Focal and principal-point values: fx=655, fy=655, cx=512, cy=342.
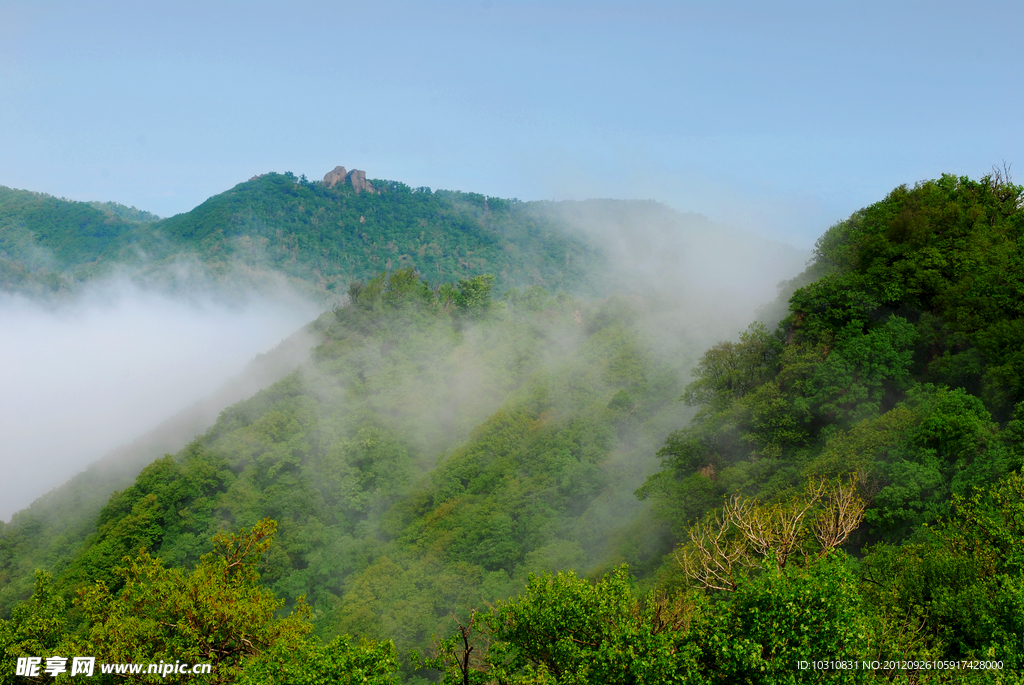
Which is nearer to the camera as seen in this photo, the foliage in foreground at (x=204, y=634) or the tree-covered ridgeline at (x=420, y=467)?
the foliage in foreground at (x=204, y=634)

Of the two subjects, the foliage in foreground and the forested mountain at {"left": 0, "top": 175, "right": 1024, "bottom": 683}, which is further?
the forested mountain at {"left": 0, "top": 175, "right": 1024, "bottom": 683}

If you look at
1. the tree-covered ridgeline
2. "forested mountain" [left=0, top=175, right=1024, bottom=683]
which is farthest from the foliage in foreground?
the tree-covered ridgeline

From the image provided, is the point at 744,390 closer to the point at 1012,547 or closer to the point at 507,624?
the point at 1012,547

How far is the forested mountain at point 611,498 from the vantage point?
22.7 metres

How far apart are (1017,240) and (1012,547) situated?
3548 cm

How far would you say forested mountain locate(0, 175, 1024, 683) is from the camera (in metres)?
22.7

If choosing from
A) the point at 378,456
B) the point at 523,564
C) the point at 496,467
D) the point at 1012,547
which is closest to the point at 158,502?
the point at 378,456

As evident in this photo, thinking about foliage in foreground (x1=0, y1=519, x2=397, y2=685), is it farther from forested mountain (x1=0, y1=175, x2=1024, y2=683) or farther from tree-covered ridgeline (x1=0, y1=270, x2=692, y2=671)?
tree-covered ridgeline (x1=0, y1=270, x2=692, y2=671)

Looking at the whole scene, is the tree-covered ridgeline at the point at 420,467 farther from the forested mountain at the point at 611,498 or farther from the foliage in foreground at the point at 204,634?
the foliage in foreground at the point at 204,634

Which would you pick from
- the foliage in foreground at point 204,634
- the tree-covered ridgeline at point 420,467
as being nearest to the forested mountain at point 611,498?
the foliage in foreground at point 204,634

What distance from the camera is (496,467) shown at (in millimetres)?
90562

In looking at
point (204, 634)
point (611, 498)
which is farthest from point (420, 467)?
point (204, 634)

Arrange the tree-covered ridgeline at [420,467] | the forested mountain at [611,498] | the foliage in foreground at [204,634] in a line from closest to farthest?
1. the foliage in foreground at [204,634]
2. the forested mountain at [611,498]
3. the tree-covered ridgeline at [420,467]

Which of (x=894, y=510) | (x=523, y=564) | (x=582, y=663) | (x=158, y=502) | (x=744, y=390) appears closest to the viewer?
(x=582, y=663)
